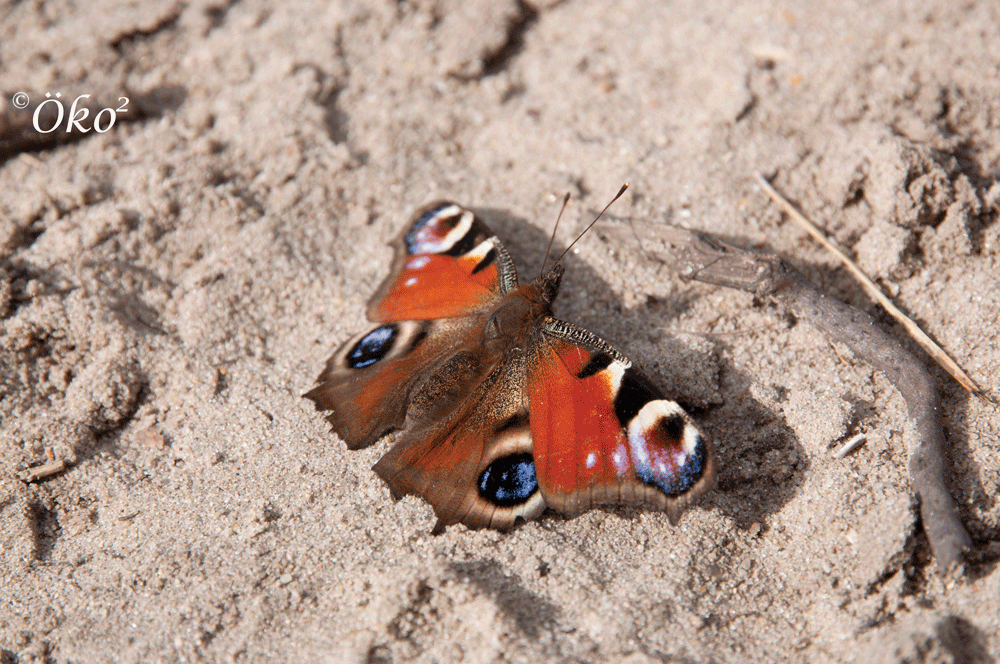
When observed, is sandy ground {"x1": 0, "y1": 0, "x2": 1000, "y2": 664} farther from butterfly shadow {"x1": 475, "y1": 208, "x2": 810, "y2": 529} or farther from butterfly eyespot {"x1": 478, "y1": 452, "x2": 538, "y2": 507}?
butterfly eyespot {"x1": 478, "y1": 452, "x2": 538, "y2": 507}

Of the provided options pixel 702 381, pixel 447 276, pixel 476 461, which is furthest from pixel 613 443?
pixel 447 276

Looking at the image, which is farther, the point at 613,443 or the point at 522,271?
the point at 522,271

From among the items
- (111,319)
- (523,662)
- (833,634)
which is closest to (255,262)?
(111,319)

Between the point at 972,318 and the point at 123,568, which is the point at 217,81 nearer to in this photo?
the point at 123,568

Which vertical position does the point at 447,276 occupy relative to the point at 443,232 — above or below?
below

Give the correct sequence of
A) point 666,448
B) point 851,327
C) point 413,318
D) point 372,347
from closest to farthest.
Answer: point 666,448
point 851,327
point 372,347
point 413,318

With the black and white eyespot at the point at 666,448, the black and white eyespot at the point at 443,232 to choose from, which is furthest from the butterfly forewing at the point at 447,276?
the black and white eyespot at the point at 666,448

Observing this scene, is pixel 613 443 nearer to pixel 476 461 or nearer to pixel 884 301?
pixel 476 461
